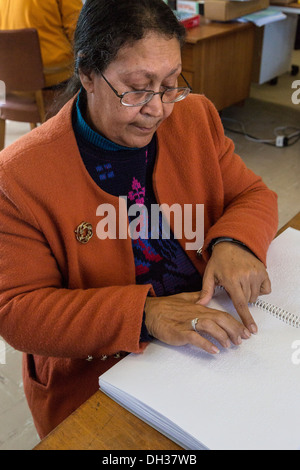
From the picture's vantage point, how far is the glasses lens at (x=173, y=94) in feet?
2.83

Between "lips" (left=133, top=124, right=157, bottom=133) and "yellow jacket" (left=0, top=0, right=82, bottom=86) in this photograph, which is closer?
"lips" (left=133, top=124, right=157, bottom=133)

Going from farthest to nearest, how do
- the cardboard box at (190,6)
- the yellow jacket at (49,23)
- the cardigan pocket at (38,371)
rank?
1. the cardboard box at (190,6)
2. the yellow jacket at (49,23)
3. the cardigan pocket at (38,371)

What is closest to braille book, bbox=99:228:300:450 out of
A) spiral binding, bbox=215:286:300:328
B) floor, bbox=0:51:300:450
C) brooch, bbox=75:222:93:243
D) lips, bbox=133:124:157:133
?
spiral binding, bbox=215:286:300:328

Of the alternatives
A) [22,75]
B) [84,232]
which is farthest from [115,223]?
[22,75]

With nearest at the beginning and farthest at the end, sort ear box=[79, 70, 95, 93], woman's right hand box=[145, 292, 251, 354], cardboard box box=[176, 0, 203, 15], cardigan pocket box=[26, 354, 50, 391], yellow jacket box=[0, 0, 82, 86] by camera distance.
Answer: woman's right hand box=[145, 292, 251, 354]
ear box=[79, 70, 95, 93]
cardigan pocket box=[26, 354, 50, 391]
yellow jacket box=[0, 0, 82, 86]
cardboard box box=[176, 0, 203, 15]

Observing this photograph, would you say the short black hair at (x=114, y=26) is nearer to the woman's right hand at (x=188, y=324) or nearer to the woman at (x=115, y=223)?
the woman at (x=115, y=223)

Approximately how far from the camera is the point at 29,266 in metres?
0.83

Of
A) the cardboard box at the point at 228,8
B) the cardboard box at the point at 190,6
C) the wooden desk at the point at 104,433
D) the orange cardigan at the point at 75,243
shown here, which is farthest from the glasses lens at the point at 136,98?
the cardboard box at the point at 190,6

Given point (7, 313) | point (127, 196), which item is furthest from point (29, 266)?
point (127, 196)

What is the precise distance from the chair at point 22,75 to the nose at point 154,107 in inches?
64.5

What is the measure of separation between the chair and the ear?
5.10 ft

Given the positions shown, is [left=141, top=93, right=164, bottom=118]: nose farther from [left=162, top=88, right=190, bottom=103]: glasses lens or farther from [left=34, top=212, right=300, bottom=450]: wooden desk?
[left=34, top=212, right=300, bottom=450]: wooden desk

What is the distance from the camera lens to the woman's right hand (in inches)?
29.3

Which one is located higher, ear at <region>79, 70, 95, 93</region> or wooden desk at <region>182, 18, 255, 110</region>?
ear at <region>79, 70, 95, 93</region>
